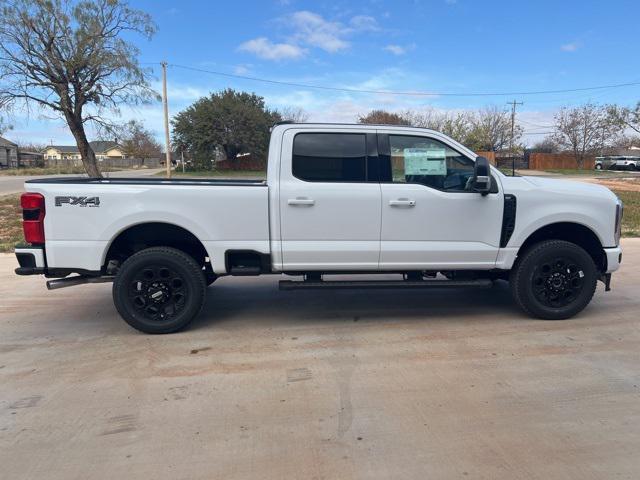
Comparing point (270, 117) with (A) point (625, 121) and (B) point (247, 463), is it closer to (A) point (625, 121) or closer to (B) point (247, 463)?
(A) point (625, 121)

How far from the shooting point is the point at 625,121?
126ft

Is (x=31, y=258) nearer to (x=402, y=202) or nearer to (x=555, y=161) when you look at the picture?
(x=402, y=202)

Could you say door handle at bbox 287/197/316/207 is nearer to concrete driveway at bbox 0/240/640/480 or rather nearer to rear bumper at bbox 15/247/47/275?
concrete driveway at bbox 0/240/640/480

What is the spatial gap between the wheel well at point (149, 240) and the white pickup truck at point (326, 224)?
0.06ft

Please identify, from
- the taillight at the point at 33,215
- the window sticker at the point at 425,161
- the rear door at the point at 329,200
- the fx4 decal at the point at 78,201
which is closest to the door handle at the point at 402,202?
the rear door at the point at 329,200

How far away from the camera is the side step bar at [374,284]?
5.10m

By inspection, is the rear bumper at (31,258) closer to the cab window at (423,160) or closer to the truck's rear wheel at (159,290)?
the truck's rear wheel at (159,290)

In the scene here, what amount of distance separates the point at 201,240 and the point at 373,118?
55923 mm

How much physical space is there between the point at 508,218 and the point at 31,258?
15.3 feet

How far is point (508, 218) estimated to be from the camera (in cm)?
512

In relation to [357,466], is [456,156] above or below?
above

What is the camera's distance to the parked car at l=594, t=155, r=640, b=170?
59.4 m

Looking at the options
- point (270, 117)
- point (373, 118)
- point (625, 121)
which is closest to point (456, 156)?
point (625, 121)

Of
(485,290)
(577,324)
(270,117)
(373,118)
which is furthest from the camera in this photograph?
(373,118)
